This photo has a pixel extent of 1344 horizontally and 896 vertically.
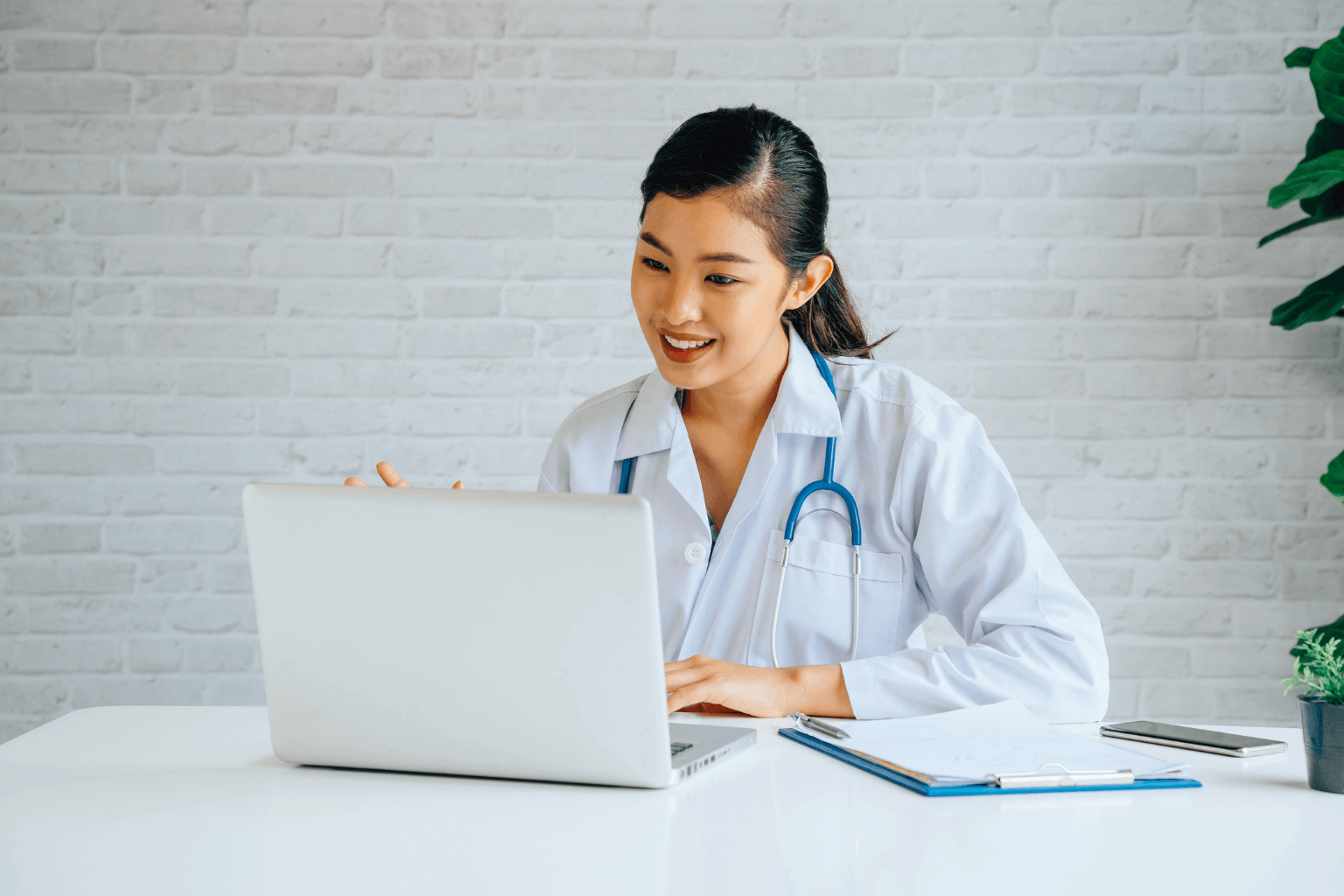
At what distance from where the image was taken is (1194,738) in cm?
104

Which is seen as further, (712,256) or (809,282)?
(809,282)

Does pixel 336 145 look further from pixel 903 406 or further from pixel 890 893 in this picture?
pixel 890 893

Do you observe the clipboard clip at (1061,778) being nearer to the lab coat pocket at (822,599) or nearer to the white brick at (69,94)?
the lab coat pocket at (822,599)

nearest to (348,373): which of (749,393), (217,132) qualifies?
(217,132)

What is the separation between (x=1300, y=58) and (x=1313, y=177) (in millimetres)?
317

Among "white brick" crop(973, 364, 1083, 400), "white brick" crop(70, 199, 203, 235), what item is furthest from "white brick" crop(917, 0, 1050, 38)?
"white brick" crop(70, 199, 203, 235)

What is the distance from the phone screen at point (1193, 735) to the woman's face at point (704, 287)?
66cm

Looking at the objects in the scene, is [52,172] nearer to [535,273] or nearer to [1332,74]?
[535,273]

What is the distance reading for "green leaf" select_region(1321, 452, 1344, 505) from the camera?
2.03 meters

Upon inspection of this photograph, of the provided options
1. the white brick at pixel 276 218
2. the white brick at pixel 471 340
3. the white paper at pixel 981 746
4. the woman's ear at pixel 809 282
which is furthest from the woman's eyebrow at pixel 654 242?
the white brick at pixel 276 218

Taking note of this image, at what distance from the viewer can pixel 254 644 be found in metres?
2.44

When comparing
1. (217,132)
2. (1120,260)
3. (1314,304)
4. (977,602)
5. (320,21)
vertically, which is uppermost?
(320,21)

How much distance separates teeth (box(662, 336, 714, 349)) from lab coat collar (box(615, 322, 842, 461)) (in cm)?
13

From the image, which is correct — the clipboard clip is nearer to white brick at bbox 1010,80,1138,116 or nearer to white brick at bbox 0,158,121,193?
white brick at bbox 1010,80,1138,116
